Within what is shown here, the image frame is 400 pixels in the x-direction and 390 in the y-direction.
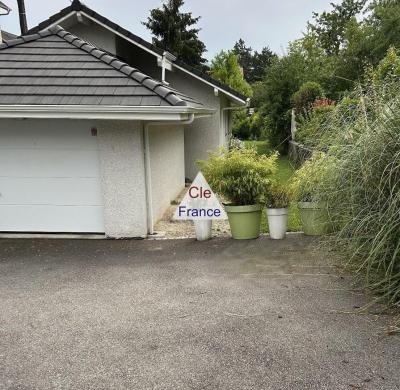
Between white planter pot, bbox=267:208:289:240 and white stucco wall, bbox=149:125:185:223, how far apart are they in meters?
2.59

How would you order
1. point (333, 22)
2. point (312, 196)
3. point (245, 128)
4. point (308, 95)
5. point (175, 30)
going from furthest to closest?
point (333, 22) → point (175, 30) → point (245, 128) → point (308, 95) → point (312, 196)

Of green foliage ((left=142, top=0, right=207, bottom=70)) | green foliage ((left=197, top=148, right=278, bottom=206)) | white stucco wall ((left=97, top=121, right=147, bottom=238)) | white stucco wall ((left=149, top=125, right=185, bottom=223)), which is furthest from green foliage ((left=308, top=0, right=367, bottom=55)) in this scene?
white stucco wall ((left=97, top=121, right=147, bottom=238))

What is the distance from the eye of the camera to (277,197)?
6.75 m

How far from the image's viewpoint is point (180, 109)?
617cm

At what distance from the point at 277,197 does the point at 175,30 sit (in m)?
31.7

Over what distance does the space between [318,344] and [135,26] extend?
37794 millimetres

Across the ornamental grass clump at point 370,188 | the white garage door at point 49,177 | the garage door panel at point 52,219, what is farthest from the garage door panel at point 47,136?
the ornamental grass clump at point 370,188

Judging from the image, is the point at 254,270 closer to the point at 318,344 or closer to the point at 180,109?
the point at 318,344

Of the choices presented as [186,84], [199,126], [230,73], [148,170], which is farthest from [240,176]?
[230,73]

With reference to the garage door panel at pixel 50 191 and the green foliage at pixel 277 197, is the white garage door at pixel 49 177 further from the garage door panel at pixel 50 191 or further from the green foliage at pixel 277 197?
the green foliage at pixel 277 197

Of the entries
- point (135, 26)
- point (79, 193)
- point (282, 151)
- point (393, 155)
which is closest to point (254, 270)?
point (393, 155)

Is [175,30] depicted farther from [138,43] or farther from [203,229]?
[203,229]

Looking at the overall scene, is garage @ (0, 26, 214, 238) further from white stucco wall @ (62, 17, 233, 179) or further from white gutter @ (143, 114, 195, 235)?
white stucco wall @ (62, 17, 233, 179)

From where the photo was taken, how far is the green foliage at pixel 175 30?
1355 inches
